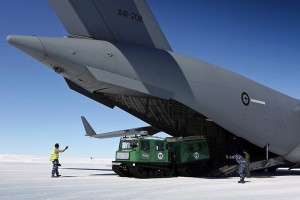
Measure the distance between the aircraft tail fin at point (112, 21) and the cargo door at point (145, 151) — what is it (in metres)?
4.42

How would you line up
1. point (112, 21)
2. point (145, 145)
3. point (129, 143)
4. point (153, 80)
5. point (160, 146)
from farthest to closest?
point (160, 146), point (129, 143), point (145, 145), point (153, 80), point (112, 21)

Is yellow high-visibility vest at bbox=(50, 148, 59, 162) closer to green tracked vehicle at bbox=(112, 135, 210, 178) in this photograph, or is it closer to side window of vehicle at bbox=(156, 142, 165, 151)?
green tracked vehicle at bbox=(112, 135, 210, 178)

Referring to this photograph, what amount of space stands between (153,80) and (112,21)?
3.00 metres

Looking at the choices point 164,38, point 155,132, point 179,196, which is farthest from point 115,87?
point 155,132

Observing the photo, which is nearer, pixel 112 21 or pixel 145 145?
pixel 112 21

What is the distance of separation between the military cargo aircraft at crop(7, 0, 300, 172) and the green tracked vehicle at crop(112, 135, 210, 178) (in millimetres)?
1803

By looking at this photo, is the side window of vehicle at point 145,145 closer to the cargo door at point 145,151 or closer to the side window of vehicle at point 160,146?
the cargo door at point 145,151

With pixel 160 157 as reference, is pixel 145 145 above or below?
above

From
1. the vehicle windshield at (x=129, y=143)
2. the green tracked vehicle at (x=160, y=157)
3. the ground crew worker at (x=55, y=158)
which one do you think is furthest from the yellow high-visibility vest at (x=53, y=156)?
the vehicle windshield at (x=129, y=143)

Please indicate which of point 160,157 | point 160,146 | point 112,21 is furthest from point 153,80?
point 160,157

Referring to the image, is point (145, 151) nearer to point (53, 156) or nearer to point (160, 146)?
point (160, 146)

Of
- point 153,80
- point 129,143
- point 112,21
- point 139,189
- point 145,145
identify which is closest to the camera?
point 139,189

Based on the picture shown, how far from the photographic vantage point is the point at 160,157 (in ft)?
52.1

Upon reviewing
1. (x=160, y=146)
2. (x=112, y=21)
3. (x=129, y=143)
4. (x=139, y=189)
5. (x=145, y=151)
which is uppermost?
(x=112, y=21)
